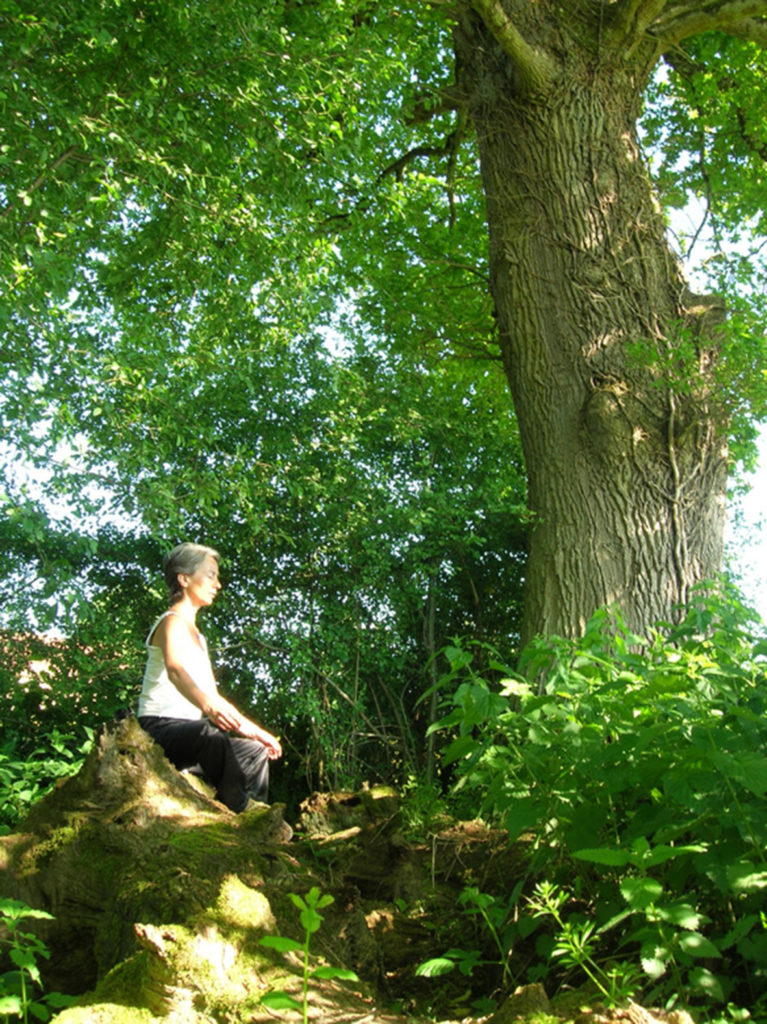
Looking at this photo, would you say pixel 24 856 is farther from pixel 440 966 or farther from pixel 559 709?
pixel 559 709

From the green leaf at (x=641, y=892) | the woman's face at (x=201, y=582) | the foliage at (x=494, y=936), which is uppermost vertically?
the woman's face at (x=201, y=582)

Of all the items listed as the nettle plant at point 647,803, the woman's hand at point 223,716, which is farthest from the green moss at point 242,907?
the woman's hand at point 223,716

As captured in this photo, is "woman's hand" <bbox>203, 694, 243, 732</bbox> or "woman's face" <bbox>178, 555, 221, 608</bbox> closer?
"woman's hand" <bbox>203, 694, 243, 732</bbox>

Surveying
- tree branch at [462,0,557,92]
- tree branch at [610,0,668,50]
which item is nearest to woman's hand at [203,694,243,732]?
tree branch at [462,0,557,92]

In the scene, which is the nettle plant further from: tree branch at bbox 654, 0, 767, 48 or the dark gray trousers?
tree branch at bbox 654, 0, 767, 48

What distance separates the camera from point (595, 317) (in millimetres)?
6074

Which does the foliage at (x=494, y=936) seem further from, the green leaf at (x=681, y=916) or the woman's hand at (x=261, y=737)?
the woman's hand at (x=261, y=737)

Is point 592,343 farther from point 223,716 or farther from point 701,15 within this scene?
point 223,716

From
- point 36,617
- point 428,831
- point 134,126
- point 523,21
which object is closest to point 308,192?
point 134,126

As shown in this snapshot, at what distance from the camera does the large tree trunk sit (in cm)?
551

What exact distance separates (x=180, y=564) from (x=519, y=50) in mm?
4457

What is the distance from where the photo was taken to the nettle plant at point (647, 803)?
204 centimetres

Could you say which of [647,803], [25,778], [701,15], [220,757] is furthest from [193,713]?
[701,15]

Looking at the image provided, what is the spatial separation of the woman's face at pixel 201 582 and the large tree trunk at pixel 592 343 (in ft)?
6.69
